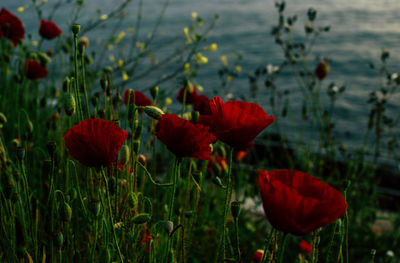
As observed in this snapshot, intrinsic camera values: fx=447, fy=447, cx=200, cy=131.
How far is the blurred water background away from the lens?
3.68 m

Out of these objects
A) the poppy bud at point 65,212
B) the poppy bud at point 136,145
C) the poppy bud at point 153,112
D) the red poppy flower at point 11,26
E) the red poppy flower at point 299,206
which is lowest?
the poppy bud at point 65,212

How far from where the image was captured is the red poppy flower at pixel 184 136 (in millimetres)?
806

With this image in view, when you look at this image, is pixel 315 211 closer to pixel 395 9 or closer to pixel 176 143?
pixel 176 143

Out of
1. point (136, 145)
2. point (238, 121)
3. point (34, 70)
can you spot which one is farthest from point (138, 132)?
point (34, 70)

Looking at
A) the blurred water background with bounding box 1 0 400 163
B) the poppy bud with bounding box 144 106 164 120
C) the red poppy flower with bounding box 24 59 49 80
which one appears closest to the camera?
the poppy bud with bounding box 144 106 164 120

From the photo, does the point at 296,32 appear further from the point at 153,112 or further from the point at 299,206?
the point at 299,206

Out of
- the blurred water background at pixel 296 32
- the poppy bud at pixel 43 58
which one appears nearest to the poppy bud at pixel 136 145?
the poppy bud at pixel 43 58

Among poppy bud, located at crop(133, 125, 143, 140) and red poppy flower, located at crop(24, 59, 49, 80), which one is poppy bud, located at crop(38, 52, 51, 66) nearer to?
red poppy flower, located at crop(24, 59, 49, 80)

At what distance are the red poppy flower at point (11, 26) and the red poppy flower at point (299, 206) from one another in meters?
1.49

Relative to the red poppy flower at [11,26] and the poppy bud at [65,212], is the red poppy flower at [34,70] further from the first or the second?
the poppy bud at [65,212]

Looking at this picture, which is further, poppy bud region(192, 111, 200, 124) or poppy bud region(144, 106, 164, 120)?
poppy bud region(192, 111, 200, 124)

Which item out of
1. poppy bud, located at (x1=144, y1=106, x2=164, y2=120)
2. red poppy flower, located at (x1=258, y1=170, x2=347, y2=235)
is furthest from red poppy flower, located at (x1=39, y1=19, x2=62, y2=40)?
red poppy flower, located at (x1=258, y1=170, x2=347, y2=235)

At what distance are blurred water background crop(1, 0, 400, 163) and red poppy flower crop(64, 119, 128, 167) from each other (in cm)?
192

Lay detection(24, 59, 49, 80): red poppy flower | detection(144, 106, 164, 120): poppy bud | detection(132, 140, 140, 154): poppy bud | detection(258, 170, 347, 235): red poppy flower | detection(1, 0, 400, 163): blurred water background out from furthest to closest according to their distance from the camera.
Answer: detection(1, 0, 400, 163): blurred water background < detection(24, 59, 49, 80): red poppy flower < detection(132, 140, 140, 154): poppy bud < detection(144, 106, 164, 120): poppy bud < detection(258, 170, 347, 235): red poppy flower
